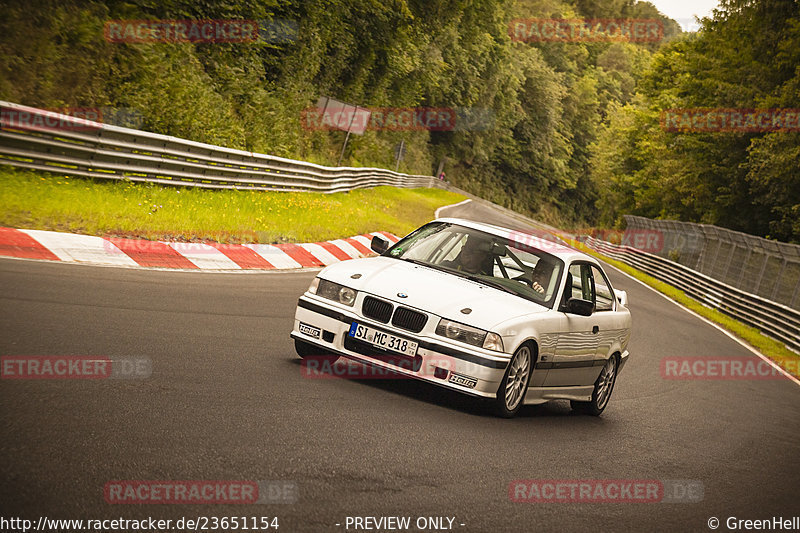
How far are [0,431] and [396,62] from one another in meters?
47.1

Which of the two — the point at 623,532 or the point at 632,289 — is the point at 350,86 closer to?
the point at 632,289

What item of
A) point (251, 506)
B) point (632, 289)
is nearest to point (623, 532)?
point (251, 506)

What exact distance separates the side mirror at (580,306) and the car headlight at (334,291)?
1.93m

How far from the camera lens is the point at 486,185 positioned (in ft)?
291

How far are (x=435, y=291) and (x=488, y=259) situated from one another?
1167mm

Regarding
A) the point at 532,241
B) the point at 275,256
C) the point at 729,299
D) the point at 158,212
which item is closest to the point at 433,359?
the point at 532,241

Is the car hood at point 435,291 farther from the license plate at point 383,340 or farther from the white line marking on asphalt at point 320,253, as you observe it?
the white line marking on asphalt at point 320,253

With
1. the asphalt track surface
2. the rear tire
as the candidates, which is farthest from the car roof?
the rear tire

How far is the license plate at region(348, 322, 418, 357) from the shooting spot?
22.7 feet

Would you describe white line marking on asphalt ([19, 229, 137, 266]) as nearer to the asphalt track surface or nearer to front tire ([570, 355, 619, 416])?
the asphalt track surface

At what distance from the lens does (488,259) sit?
27.2 feet

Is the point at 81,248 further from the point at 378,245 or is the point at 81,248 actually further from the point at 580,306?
the point at 580,306

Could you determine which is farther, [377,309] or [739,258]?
[739,258]

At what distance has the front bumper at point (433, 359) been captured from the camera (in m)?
6.84
